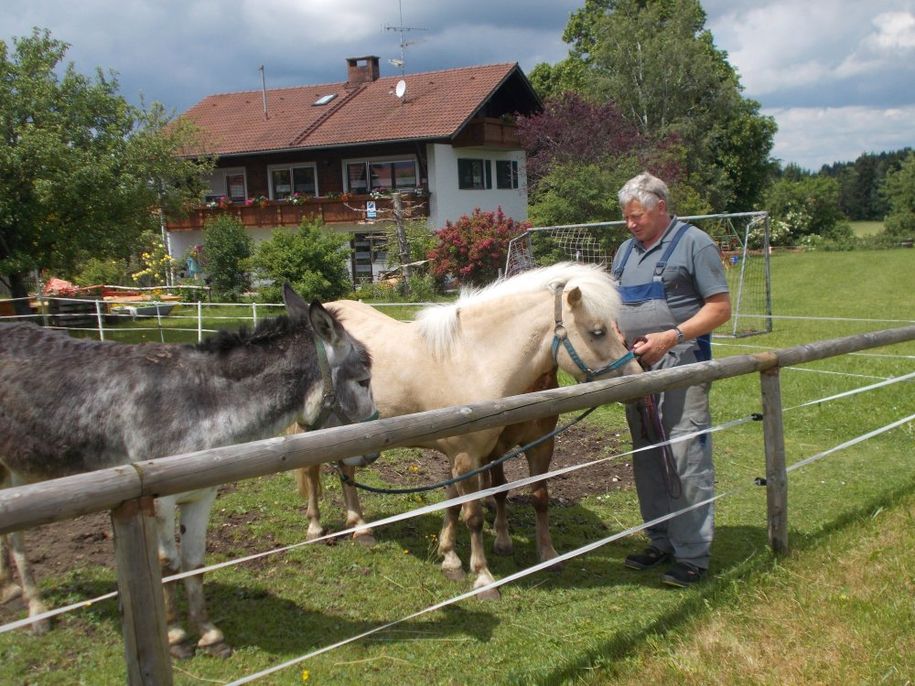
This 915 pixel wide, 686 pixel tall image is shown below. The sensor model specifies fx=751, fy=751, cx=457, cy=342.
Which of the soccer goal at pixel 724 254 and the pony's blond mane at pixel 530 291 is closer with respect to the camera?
the pony's blond mane at pixel 530 291

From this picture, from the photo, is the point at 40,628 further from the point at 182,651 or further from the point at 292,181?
the point at 292,181

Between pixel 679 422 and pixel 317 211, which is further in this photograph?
pixel 317 211

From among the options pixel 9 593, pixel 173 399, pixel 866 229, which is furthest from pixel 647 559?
pixel 866 229

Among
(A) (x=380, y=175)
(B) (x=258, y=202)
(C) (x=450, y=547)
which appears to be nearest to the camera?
(C) (x=450, y=547)

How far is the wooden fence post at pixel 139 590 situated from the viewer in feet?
6.62

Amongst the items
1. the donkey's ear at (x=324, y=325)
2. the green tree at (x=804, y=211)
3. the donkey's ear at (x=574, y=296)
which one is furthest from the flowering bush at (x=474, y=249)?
the green tree at (x=804, y=211)

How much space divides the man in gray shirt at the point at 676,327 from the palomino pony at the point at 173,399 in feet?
5.17

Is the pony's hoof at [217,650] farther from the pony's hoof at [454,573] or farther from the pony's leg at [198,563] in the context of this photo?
the pony's hoof at [454,573]

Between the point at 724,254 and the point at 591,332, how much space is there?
16.0 m

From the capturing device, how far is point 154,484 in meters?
2.02

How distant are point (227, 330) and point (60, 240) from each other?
49.6 ft

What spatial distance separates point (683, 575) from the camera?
415cm

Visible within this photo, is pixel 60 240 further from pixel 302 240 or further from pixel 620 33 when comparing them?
pixel 620 33

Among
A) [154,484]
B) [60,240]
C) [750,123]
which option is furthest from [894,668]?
[750,123]
